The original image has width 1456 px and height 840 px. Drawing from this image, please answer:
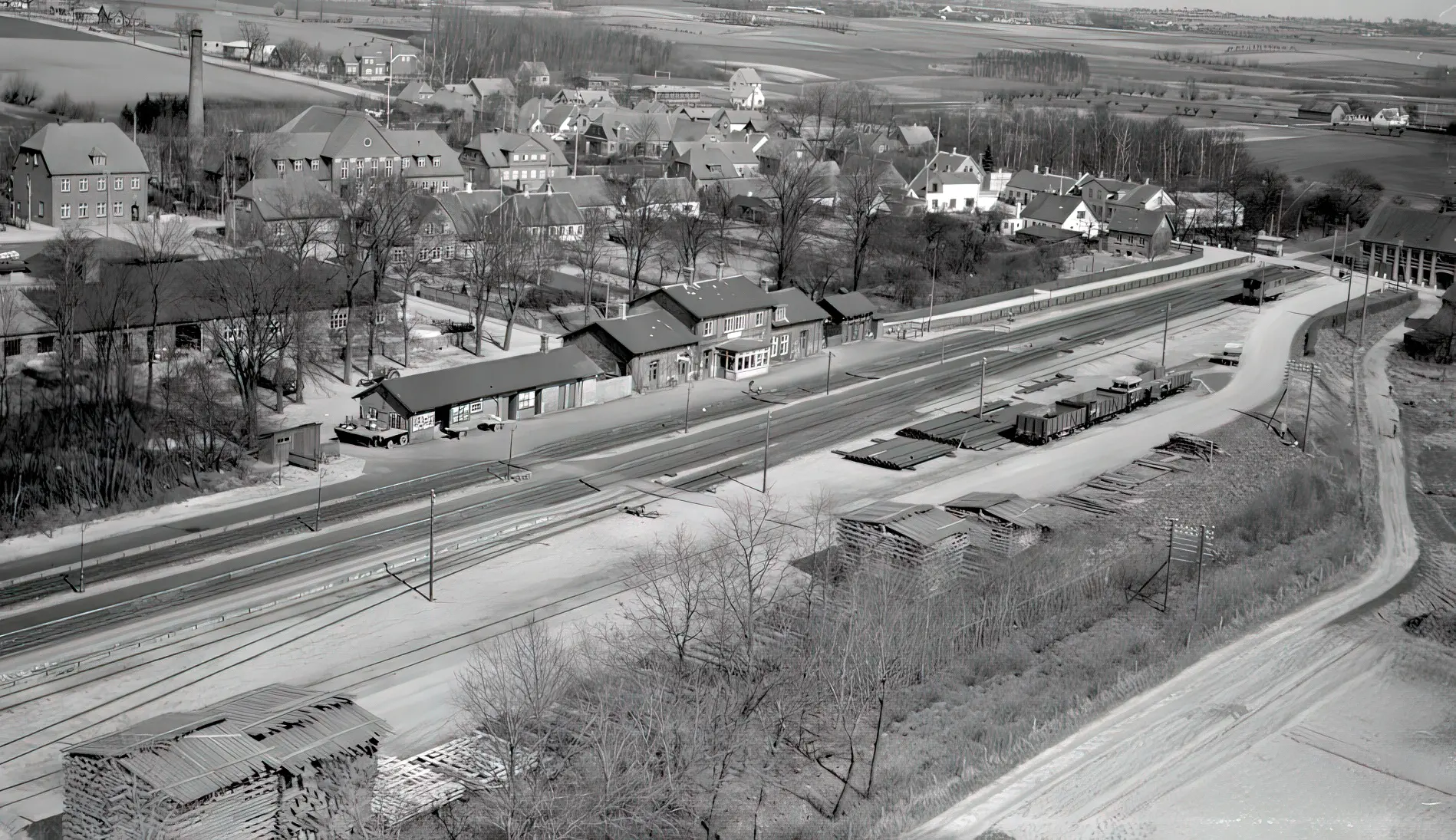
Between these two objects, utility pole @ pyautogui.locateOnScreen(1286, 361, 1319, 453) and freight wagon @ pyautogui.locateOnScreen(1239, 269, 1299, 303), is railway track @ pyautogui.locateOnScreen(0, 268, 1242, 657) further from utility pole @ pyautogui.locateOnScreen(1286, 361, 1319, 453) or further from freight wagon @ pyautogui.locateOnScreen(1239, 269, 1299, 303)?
utility pole @ pyautogui.locateOnScreen(1286, 361, 1319, 453)

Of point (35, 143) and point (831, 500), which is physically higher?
point (35, 143)

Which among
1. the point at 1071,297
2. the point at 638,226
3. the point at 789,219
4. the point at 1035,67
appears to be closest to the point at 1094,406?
the point at 1071,297

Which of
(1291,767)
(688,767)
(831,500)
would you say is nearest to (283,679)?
(688,767)

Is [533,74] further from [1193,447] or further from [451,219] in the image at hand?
[1193,447]

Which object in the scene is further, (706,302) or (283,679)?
(706,302)

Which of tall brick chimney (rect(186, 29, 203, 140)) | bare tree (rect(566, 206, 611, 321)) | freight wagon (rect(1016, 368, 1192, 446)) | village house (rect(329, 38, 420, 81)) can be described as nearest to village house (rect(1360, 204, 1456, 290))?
freight wagon (rect(1016, 368, 1192, 446))

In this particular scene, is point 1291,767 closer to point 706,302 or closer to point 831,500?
point 831,500
